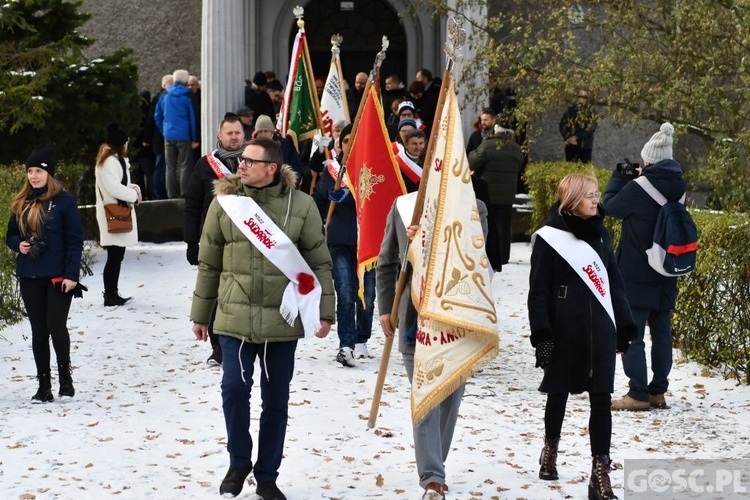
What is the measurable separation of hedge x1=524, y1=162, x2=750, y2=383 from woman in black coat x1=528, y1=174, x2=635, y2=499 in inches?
135

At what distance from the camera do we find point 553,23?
56.4 ft

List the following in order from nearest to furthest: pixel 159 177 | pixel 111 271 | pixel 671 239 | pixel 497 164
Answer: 1. pixel 671 239
2. pixel 111 271
3. pixel 497 164
4. pixel 159 177

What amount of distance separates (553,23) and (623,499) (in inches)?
424

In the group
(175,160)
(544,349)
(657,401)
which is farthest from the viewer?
(175,160)

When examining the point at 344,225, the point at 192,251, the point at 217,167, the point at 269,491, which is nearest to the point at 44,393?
the point at 192,251

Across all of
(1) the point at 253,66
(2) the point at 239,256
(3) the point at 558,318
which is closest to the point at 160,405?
(2) the point at 239,256

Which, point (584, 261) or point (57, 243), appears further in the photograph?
point (57, 243)

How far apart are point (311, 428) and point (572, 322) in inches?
92.1

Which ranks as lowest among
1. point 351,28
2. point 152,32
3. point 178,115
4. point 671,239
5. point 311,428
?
point 311,428

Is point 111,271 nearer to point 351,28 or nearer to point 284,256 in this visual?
point 284,256

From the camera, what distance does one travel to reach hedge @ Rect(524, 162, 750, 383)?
34.2ft

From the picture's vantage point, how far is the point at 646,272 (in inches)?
370

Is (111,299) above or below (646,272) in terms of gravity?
below

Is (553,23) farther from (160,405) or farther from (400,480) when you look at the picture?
(400,480)
